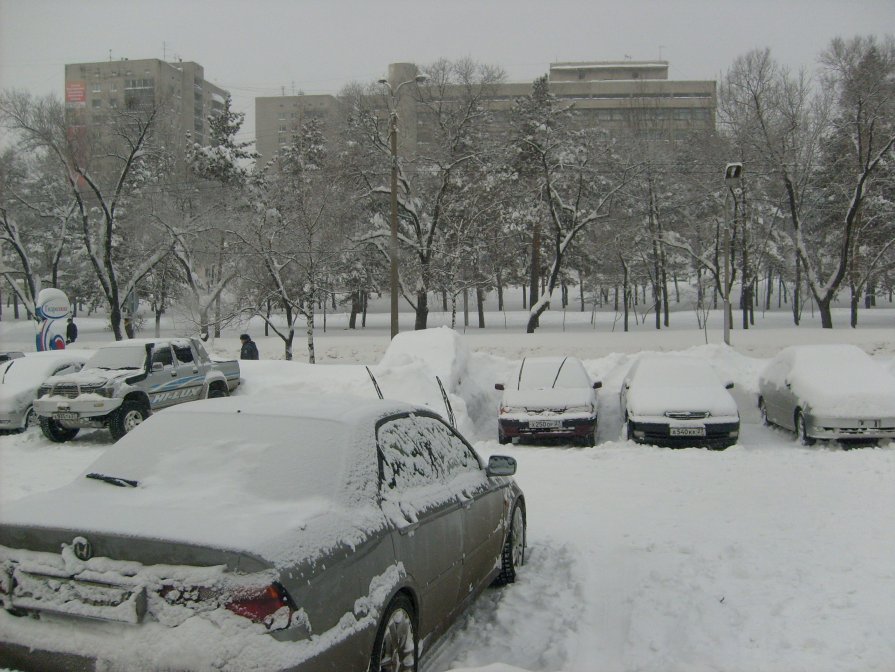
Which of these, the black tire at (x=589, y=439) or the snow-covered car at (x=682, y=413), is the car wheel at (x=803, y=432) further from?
the black tire at (x=589, y=439)

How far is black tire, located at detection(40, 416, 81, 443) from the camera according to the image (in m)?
13.1

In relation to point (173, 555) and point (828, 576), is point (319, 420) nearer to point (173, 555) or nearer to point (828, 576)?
point (173, 555)

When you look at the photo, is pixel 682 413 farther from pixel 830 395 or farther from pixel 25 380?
pixel 25 380

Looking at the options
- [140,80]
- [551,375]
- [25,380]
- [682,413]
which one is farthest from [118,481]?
[140,80]

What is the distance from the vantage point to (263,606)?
264 centimetres

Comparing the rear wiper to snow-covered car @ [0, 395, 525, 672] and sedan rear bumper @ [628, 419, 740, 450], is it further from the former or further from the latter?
sedan rear bumper @ [628, 419, 740, 450]

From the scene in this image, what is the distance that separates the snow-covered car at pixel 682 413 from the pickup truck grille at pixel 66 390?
32.5 feet

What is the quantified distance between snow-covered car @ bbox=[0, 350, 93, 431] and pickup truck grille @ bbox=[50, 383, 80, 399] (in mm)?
1441

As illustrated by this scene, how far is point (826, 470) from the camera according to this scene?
9.37m

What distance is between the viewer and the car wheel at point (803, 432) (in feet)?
39.8

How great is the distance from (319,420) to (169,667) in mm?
1489

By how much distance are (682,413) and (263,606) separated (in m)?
10.4

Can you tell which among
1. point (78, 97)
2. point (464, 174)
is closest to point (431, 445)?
point (464, 174)

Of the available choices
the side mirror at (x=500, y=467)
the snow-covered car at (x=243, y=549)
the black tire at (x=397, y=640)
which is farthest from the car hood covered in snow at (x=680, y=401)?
the black tire at (x=397, y=640)
